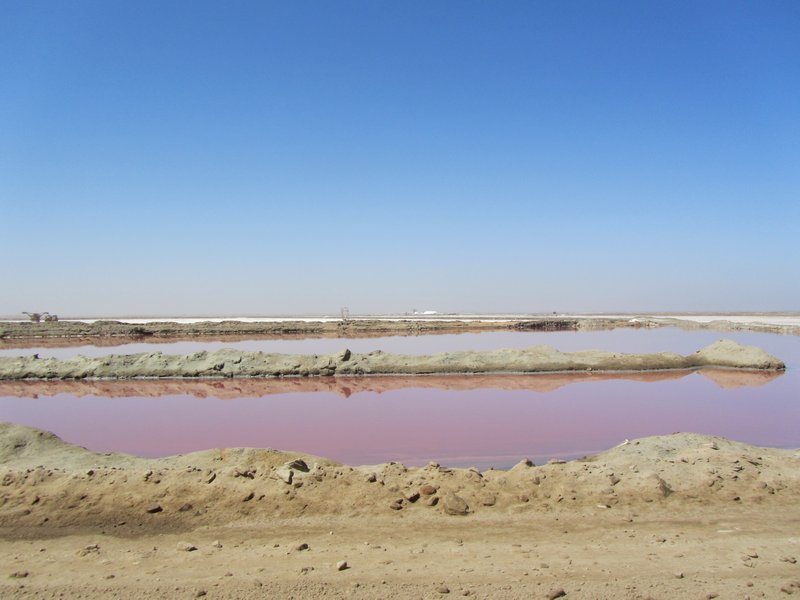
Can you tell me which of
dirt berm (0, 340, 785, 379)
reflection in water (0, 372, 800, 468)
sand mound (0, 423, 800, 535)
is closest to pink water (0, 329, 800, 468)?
reflection in water (0, 372, 800, 468)

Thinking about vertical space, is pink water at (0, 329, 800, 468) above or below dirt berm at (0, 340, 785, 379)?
below

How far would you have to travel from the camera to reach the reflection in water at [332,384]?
563 inches

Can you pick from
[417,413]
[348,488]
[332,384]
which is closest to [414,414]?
[417,413]

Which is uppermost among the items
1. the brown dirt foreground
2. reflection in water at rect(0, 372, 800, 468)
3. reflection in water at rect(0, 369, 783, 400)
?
the brown dirt foreground

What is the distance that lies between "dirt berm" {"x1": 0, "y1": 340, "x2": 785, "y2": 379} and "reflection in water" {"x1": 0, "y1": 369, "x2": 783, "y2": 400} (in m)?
0.48

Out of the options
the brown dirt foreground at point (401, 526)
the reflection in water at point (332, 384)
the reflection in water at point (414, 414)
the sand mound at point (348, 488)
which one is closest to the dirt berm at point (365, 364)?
the reflection in water at point (332, 384)

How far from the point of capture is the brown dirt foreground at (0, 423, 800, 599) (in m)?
3.85

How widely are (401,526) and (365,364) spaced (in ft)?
40.7

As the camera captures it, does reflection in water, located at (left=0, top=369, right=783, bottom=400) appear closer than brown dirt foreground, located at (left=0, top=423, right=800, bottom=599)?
No

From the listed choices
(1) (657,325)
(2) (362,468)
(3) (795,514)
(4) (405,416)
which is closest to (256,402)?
(4) (405,416)

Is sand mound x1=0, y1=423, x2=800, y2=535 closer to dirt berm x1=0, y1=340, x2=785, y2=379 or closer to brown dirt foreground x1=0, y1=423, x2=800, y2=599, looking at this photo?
brown dirt foreground x1=0, y1=423, x2=800, y2=599

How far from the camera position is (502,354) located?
1769 centimetres

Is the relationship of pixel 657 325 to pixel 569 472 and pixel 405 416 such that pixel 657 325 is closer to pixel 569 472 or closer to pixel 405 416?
pixel 405 416

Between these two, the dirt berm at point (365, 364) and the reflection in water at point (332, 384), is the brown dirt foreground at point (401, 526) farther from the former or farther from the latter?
the dirt berm at point (365, 364)
